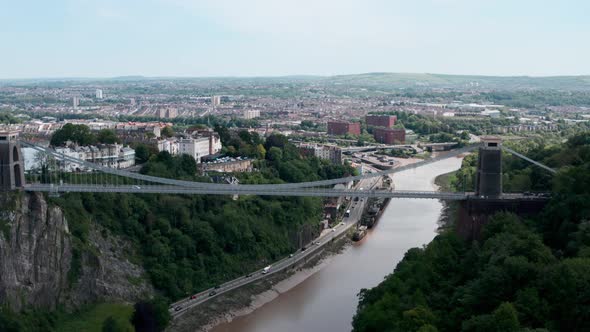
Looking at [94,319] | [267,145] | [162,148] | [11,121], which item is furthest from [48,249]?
[11,121]

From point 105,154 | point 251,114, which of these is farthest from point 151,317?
point 251,114

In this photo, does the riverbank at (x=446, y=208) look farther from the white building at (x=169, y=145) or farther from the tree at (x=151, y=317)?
the white building at (x=169, y=145)

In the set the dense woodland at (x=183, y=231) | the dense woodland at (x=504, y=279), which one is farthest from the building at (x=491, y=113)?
the dense woodland at (x=504, y=279)

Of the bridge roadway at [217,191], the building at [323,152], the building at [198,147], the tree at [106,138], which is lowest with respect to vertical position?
the building at [323,152]

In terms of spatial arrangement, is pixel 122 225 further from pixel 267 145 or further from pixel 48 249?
pixel 267 145

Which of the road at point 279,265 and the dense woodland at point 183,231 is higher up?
the dense woodland at point 183,231

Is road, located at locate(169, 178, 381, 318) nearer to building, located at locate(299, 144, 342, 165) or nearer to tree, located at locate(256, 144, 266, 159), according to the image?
tree, located at locate(256, 144, 266, 159)
